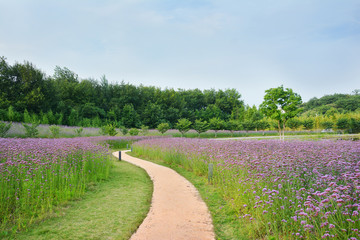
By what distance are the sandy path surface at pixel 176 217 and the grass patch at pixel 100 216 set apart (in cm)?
24

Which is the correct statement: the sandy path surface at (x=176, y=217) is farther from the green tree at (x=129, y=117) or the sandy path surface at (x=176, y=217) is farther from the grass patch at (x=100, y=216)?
the green tree at (x=129, y=117)

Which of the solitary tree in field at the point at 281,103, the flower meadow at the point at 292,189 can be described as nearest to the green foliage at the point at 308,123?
the solitary tree in field at the point at 281,103

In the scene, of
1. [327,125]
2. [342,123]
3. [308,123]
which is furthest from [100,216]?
[327,125]

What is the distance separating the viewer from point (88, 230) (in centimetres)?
402

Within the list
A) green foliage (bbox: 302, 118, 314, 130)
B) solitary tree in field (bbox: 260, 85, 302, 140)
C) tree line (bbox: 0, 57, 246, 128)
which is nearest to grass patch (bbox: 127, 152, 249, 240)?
solitary tree in field (bbox: 260, 85, 302, 140)

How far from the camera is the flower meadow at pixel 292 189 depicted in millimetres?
2586

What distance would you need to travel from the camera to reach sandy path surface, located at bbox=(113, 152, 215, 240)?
3.75 meters

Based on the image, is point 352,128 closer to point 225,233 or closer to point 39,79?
point 225,233

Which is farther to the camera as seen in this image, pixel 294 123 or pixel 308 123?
pixel 308 123

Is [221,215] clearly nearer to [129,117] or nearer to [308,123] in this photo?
[129,117]

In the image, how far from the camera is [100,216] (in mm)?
4652

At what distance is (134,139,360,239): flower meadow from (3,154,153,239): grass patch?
2.23 m

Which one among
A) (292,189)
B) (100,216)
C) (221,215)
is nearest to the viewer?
(292,189)

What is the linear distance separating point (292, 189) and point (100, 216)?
3872mm
